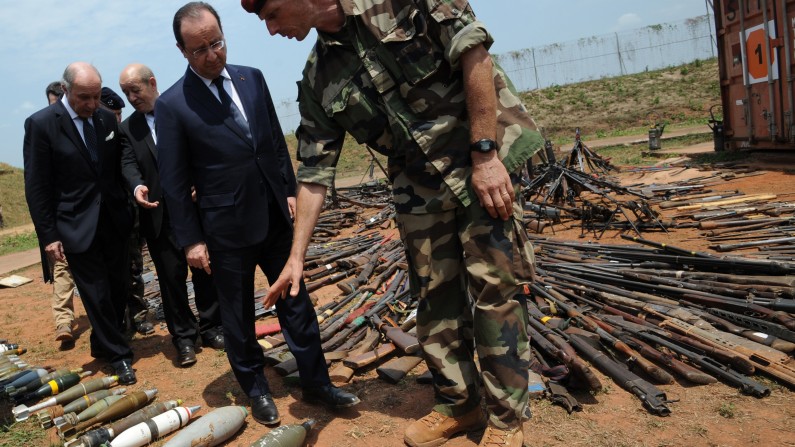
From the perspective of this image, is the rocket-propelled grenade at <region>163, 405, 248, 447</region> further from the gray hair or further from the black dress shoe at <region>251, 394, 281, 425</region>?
the gray hair

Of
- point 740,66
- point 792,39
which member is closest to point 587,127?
point 740,66

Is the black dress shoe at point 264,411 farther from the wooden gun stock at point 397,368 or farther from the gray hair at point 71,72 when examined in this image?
the gray hair at point 71,72

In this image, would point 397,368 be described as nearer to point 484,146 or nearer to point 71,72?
point 484,146

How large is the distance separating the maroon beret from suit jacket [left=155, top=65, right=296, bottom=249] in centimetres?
104

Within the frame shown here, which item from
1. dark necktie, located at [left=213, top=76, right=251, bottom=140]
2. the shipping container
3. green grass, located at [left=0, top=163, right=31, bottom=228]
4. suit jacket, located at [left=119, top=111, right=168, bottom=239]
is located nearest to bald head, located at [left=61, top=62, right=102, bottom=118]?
suit jacket, located at [left=119, top=111, right=168, bottom=239]

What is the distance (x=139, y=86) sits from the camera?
4.75 metres

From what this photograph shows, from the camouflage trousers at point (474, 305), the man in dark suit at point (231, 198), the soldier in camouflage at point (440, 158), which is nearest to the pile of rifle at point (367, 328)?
the man in dark suit at point (231, 198)

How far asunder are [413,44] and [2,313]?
763 centimetres

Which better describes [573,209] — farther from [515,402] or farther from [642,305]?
[515,402]

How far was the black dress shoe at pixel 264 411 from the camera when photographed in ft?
11.1

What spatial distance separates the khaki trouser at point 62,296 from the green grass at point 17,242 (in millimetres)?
10722

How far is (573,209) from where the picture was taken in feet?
28.0

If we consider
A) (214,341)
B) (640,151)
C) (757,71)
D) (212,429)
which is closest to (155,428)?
(212,429)

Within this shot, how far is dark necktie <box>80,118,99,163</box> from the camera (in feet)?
15.0
